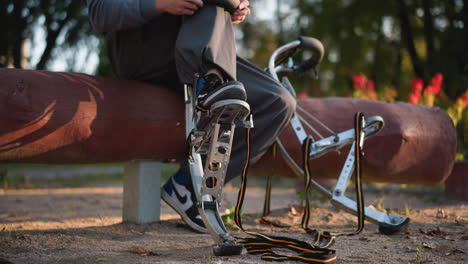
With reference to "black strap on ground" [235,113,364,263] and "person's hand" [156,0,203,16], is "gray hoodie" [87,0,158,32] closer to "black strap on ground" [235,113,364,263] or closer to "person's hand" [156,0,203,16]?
"person's hand" [156,0,203,16]

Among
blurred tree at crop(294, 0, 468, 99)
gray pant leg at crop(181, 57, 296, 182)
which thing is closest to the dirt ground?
gray pant leg at crop(181, 57, 296, 182)

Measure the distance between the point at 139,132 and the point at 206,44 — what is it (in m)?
0.69

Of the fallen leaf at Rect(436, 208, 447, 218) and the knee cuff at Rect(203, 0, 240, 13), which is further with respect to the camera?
the fallen leaf at Rect(436, 208, 447, 218)

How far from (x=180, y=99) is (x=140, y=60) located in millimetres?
277

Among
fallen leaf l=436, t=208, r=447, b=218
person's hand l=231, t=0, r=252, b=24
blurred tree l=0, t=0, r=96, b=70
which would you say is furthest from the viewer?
blurred tree l=0, t=0, r=96, b=70

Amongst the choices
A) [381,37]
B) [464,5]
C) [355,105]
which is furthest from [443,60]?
[355,105]

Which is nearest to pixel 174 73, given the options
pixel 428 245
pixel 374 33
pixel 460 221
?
pixel 428 245

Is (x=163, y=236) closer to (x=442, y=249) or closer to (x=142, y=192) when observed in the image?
(x=142, y=192)

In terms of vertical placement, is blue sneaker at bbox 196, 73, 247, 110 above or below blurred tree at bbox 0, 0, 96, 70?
below

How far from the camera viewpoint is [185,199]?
2316mm

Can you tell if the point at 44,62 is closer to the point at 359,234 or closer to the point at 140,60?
the point at 140,60

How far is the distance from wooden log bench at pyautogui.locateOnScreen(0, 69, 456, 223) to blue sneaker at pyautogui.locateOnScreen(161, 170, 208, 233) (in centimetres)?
14

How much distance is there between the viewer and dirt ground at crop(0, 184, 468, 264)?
1.80 metres

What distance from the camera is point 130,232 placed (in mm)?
2283
